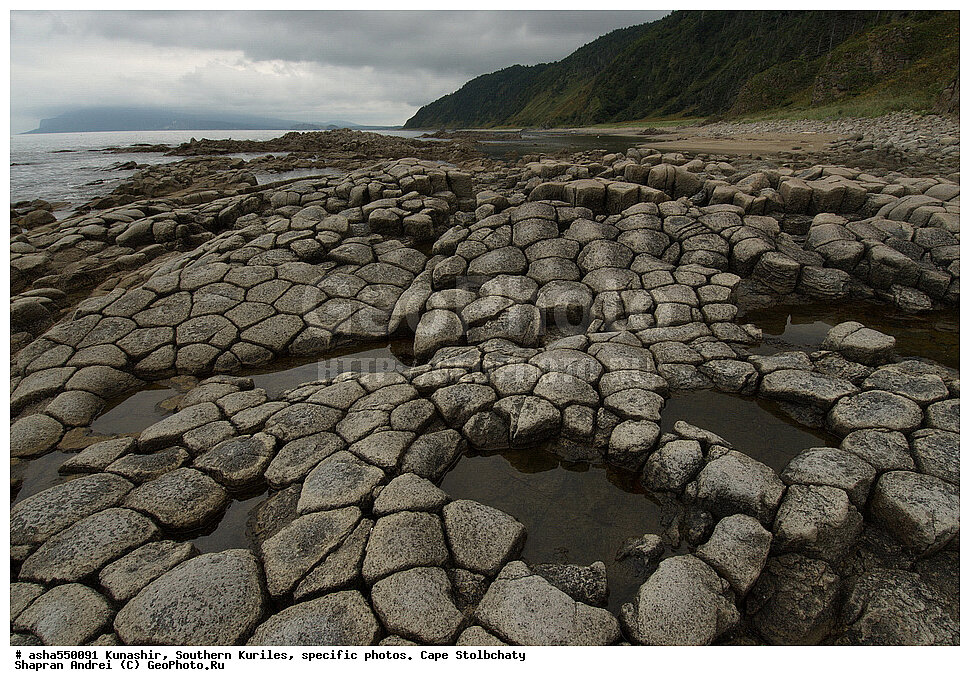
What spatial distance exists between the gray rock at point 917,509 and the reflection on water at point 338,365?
11.0 feet

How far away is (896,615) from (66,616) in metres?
3.67

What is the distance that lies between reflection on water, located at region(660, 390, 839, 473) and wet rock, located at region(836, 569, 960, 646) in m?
0.78

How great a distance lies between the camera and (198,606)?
1.99 meters

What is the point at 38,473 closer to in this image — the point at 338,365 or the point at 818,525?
the point at 338,365

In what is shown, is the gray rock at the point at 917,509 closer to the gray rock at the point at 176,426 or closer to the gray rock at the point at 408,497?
the gray rock at the point at 408,497

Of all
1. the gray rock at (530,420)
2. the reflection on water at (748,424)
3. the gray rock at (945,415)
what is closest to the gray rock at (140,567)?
the gray rock at (530,420)

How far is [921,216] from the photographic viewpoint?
217 inches

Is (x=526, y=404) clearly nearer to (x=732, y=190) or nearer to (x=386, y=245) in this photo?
(x=386, y=245)

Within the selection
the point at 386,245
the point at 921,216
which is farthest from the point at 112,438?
the point at 921,216

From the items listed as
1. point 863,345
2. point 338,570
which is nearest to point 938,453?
point 863,345

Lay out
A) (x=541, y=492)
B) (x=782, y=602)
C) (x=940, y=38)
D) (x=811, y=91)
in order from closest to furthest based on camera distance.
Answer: (x=782, y=602) → (x=541, y=492) → (x=940, y=38) → (x=811, y=91)

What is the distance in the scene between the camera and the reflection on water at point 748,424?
2959 mm

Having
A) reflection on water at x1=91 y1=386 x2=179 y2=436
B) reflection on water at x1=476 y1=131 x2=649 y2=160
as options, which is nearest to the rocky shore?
reflection on water at x1=91 y1=386 x2=179 y2=436

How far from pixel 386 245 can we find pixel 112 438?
3.57 meters
